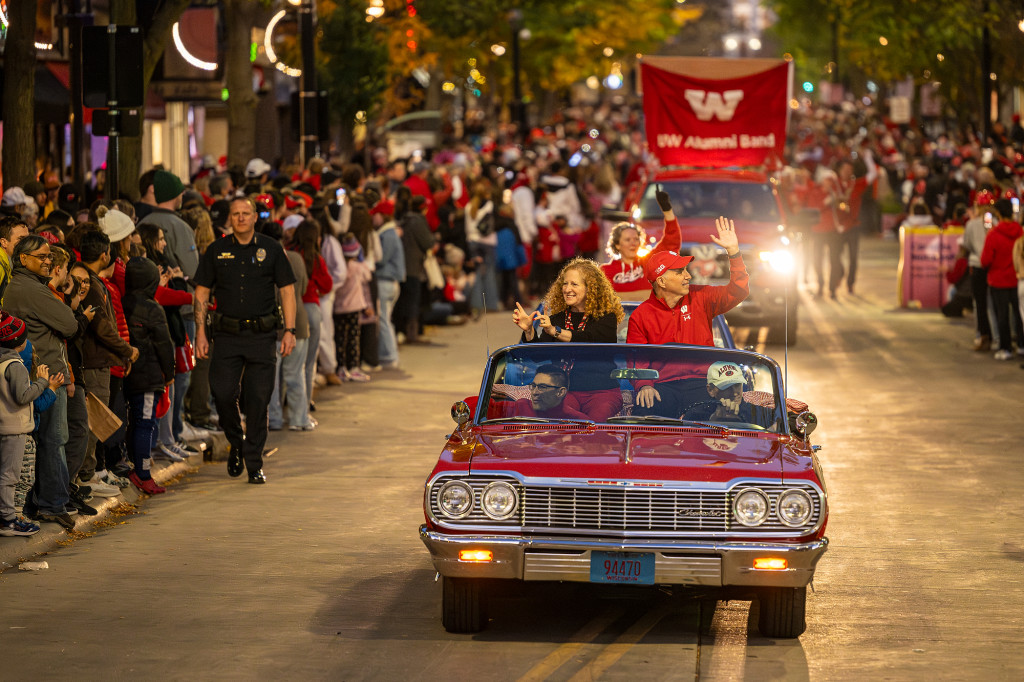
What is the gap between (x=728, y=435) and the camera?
810cm

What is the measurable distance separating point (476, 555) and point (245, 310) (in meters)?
4.67

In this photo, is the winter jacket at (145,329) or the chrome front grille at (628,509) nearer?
the chrome front grille at (628,509)

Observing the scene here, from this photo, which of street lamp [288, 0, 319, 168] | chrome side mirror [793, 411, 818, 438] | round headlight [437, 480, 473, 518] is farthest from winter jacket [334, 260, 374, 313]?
round headlight [437, 480, 473, 518]

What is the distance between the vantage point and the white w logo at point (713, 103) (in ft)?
79.8

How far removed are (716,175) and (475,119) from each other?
Answer: 47684 mm

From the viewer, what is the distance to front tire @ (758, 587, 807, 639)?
779 cm

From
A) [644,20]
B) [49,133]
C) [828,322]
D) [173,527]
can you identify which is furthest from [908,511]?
[644,20]

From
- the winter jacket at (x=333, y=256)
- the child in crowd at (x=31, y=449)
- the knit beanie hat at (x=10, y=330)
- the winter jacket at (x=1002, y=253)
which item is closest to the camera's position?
the knit beanie hat at (x=10, y=330)

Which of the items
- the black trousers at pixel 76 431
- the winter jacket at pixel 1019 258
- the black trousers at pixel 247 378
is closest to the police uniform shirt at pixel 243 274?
the black trousers at pixel 247 378

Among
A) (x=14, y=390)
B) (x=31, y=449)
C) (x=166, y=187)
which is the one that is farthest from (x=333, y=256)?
(x=14, y=390)

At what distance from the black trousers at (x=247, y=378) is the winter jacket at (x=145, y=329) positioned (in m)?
0.40

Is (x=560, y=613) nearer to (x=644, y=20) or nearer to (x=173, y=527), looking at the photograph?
(x=173, y=527)

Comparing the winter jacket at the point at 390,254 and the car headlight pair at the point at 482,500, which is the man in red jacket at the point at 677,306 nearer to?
the car headlight pair at the point at 482,500

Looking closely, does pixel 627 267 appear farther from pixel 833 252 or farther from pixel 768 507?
pixel 833 252
